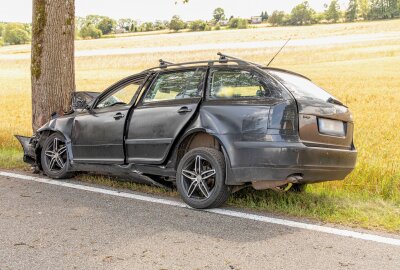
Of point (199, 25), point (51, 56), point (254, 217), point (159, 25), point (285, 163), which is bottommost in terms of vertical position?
point (254, 217)

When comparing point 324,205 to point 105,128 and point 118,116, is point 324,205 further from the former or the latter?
point 105,128

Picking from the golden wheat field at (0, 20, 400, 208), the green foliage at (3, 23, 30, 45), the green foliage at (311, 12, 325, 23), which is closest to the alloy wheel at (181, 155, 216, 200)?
the golden wheat field at (0, 20, 400, 208)

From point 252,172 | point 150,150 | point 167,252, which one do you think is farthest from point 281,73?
point 167,252

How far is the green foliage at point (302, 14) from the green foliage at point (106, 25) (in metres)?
26.6

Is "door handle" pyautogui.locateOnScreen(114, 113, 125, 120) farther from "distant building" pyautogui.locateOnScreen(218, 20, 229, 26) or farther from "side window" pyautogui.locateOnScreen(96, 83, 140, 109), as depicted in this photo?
"distant building" pyautogui.locateOnScreen(218, 20, 229, 26)

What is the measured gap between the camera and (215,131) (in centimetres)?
616

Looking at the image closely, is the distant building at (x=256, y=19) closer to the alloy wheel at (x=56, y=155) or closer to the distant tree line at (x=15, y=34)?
the distant tree line at (x=15, y=34)

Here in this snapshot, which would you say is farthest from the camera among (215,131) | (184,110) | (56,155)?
(56,155)

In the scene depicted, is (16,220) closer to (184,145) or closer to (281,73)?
(184,145)

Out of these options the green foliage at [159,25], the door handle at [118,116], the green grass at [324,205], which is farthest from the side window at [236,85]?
the green foliage at [159,25]

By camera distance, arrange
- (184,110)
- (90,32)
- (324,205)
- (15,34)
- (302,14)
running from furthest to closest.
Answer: (15,34), (90,32), (302,14), (184,110), (324,205)

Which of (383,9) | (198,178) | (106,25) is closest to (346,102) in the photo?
(198,178)

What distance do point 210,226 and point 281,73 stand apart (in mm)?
1900

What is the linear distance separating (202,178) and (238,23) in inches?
2759
